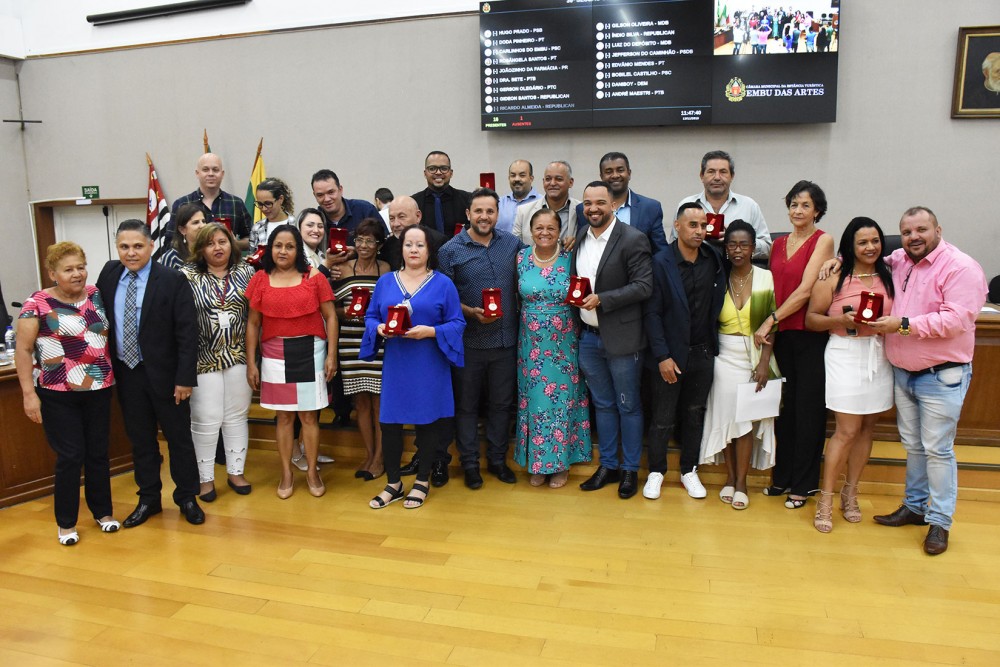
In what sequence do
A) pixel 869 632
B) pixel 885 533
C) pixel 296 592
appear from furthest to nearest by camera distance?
pixel 885 533 < pixel 296 592 < pixel 869 632

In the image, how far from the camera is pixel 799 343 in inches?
129

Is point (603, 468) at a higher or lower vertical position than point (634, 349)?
lower

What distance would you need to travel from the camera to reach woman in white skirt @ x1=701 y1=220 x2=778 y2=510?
3287mm

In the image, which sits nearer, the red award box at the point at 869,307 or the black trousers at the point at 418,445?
the red award box at the point at 869,307

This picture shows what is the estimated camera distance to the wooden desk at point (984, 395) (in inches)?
145

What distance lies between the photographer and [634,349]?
11.2 feet

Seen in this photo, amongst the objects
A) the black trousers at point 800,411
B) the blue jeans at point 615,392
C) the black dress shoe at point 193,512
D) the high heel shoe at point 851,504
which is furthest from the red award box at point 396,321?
the high heel shoe at point 851,504

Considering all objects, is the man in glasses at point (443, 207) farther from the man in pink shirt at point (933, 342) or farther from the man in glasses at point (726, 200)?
the man in pink shirt at point (933, 342)

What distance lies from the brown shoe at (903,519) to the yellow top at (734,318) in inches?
42.2

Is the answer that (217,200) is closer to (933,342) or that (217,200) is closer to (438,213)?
(438,213)

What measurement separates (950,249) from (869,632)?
163 centimetres

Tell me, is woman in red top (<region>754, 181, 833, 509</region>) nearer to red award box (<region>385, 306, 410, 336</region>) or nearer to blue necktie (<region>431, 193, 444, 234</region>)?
red award box (<region>385, 306, 410, 336</region>)

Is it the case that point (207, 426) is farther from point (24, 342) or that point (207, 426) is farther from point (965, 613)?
point (965, 613)

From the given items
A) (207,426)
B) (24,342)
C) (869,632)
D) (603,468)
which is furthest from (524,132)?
(869,632)
